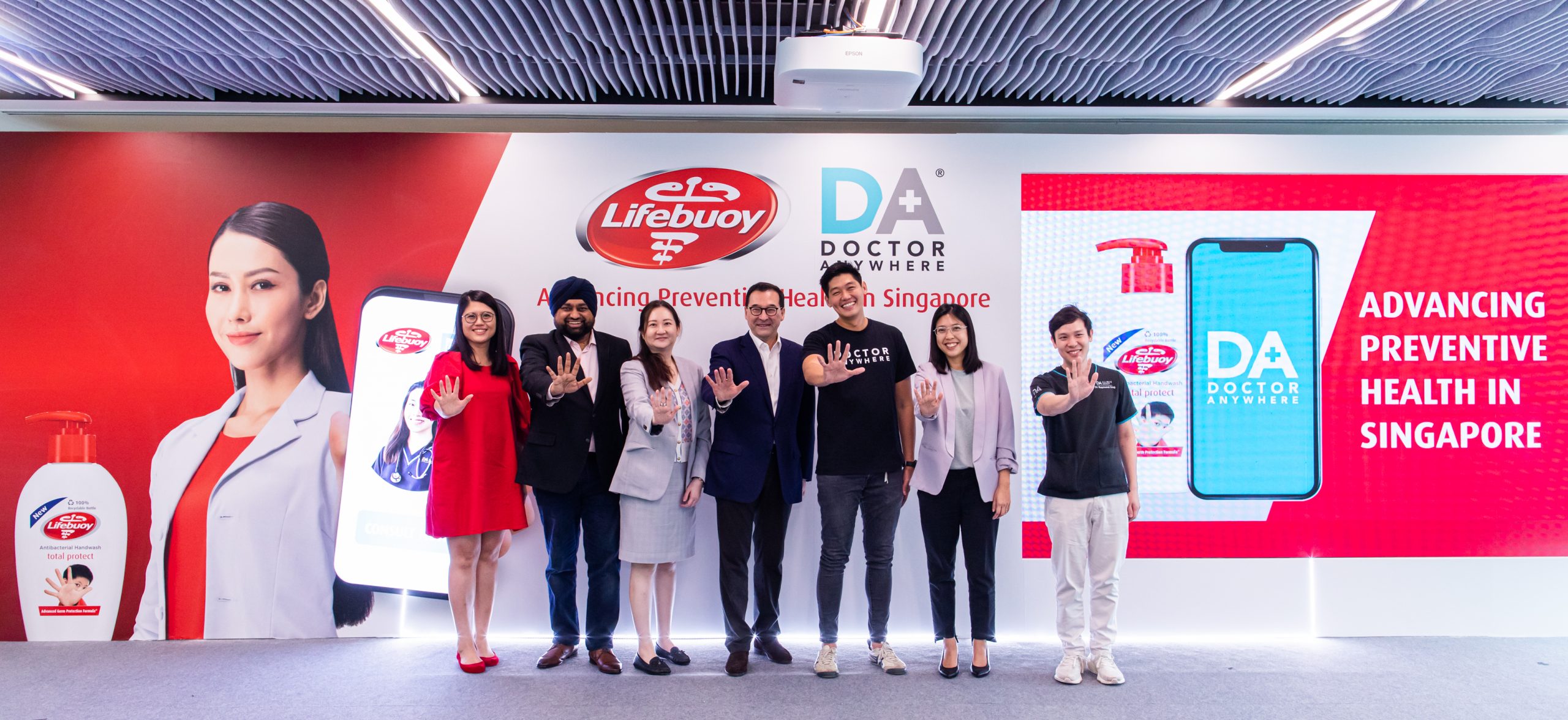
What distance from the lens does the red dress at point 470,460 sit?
3959 mm

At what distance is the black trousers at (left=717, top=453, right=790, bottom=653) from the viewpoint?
414 centimetres

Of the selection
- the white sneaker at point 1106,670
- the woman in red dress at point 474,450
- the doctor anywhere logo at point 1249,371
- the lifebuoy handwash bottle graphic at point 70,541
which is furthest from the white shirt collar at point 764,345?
the lifebuoy handwash bottle graphic at point 70,541

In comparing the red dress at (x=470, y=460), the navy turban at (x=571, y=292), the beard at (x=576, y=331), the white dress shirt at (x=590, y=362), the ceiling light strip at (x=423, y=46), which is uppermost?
Answer: the ceiling light strip at (x=423, y=46)

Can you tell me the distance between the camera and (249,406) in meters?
4.79

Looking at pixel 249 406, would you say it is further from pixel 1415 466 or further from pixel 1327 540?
pixel 1415 466

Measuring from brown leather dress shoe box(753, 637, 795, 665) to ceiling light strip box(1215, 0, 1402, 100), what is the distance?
3.82 m

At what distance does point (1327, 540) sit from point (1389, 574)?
0.40 metres

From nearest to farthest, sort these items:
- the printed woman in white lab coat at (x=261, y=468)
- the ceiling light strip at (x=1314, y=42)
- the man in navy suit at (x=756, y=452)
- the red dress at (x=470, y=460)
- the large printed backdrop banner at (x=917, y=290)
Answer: the ceiling light strip at (x=1314, y=42)
the red dress at (x=470, y=460)
the man in navy suit at (x=756, y=452)
the printed woman in white lab coat at (x=261, y=468)
the large printed backdrop banner at (x=917, y=290)

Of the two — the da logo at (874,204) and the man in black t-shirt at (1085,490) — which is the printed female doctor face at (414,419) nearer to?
the da logo at (874,204)

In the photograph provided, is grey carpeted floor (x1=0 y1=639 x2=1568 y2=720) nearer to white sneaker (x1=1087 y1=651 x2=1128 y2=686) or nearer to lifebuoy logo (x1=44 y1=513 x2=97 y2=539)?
white sneaker (x1=1087 y1=651 x2=1128 y2=686)

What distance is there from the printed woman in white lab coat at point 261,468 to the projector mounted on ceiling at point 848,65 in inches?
A: 112

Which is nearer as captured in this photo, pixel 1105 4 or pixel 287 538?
pixel 1105 4

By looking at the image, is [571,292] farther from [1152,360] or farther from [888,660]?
[1152,360]

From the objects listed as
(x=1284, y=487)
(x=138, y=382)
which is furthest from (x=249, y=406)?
(x=1284, y=487)
